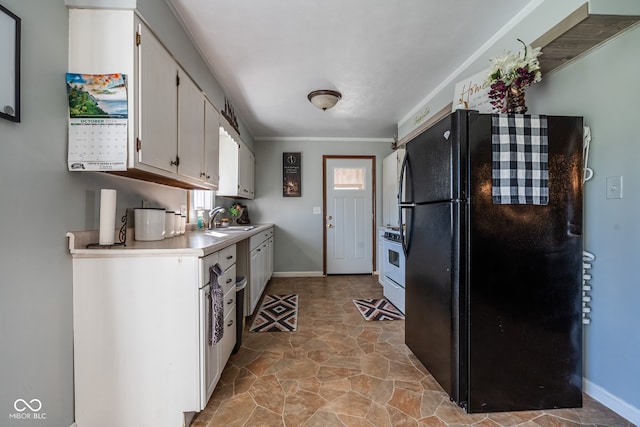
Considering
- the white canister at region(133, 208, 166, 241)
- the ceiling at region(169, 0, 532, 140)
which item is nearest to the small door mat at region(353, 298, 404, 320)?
the white canister at region(133, 208, 166, 241)

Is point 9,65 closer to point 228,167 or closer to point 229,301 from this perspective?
point 229,301

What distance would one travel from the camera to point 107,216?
4.50 feet

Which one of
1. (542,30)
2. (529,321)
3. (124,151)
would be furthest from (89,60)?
(529,321)

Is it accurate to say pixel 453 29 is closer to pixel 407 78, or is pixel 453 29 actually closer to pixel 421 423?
pixel 407 78

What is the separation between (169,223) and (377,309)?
2.34m

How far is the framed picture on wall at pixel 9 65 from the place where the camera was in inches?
38.4

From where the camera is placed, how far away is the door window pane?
188 inches

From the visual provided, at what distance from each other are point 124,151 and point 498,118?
1.93 metres

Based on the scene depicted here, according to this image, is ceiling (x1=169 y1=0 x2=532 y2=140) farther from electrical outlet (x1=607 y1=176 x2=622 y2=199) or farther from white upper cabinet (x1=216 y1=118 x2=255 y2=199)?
electrical outlet (x1=607 y1=176 x2=622 y2=199)

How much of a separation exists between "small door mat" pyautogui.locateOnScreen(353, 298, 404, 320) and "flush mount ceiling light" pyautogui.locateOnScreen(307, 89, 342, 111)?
2.35 meters

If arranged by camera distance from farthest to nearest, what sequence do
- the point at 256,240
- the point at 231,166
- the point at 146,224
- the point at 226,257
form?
the point at 231,166 → the point at 256,240 → the point at 226,257 → the point at 146,224

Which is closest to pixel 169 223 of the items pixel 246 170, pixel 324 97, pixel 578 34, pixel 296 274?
pixel 324 97

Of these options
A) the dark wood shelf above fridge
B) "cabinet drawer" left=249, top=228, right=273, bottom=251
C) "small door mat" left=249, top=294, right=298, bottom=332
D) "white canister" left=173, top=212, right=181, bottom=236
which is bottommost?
"small door mat" left=249, top=294, right=298, bottom=332

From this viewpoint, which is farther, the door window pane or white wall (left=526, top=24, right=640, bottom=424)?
the door window pane
